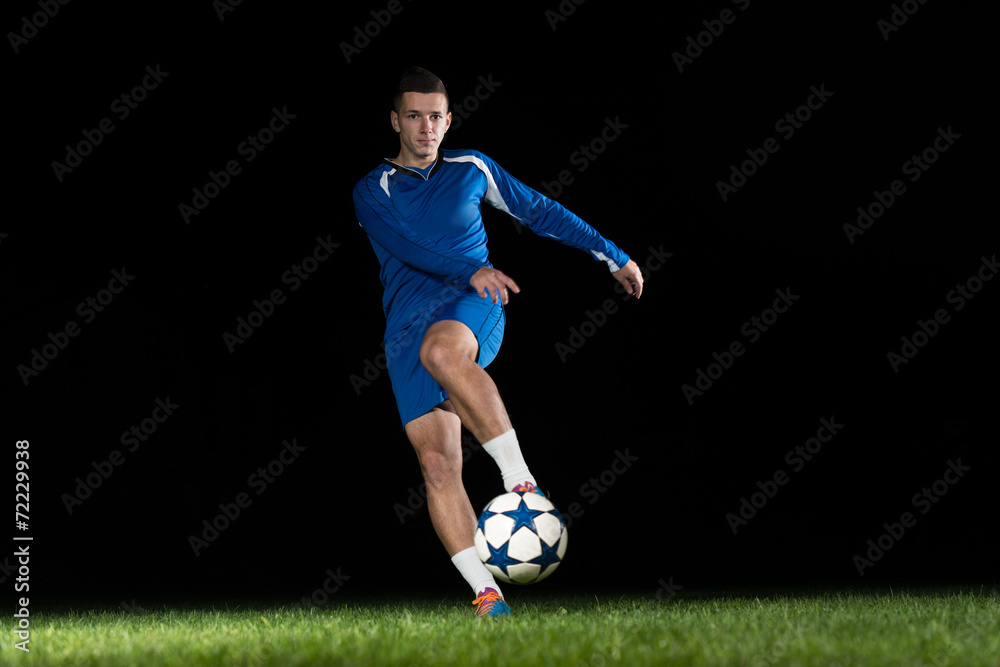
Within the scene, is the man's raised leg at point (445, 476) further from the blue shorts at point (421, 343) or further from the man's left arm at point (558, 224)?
the man's left arm at point (558, 224)

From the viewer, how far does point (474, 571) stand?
9.08 feet

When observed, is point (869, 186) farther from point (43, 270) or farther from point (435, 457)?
point (43, 270)

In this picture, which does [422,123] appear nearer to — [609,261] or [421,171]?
[421,171]

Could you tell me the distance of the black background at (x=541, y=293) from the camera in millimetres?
5941

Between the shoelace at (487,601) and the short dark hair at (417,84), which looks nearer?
the shoelace at (487,601)

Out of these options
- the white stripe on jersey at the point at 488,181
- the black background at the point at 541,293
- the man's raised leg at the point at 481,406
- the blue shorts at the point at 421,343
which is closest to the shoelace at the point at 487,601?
Result: the man's raised leg at the point at 481,406

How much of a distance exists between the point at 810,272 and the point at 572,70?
2289mm

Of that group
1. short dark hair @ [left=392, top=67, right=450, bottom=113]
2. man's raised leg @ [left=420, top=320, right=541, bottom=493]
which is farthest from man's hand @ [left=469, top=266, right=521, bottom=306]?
short dark hair @ [left=392, top=67, right=450, bottom=113]

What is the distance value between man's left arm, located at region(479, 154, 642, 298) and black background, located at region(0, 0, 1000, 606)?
2946 millimetres

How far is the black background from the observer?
234 inches

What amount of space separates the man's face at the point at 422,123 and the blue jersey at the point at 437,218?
0.05 metres

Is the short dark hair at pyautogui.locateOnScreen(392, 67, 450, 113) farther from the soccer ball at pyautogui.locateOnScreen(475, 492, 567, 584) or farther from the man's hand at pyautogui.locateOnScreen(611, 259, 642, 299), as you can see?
the soccer ball at pyautogui.locateOnScreen(475, 492, 567, 584)

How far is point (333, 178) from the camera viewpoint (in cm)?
632

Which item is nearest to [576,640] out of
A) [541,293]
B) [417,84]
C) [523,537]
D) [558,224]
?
[523,537]
